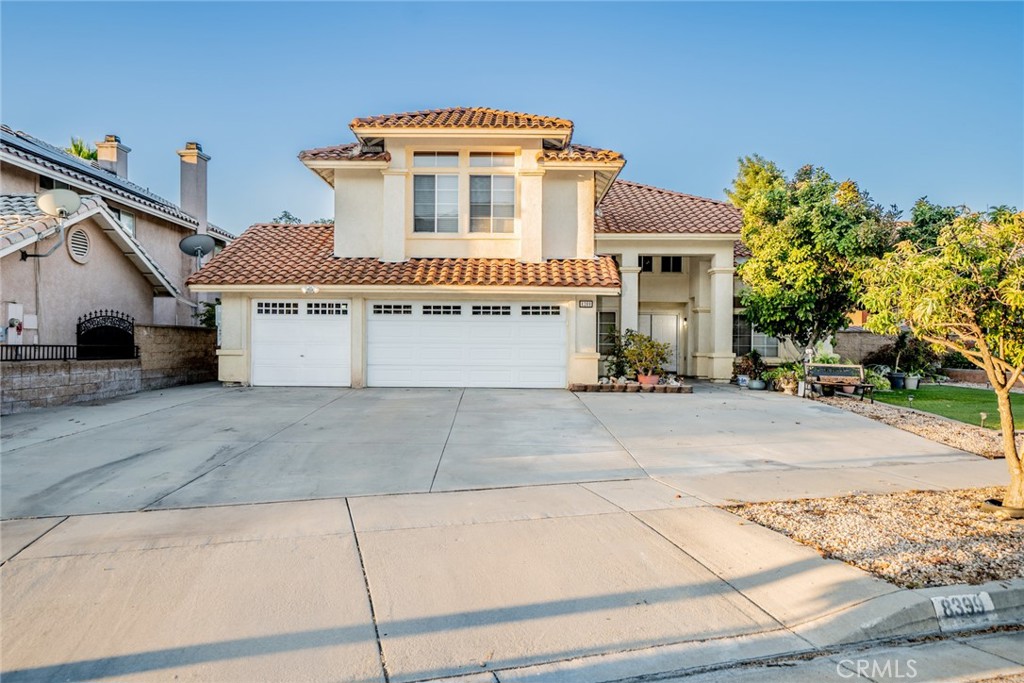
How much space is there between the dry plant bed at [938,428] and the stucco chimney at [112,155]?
26221mm

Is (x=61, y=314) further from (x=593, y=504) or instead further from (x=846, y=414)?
(x=846, y=414)

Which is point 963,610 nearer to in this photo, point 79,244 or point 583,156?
point 583,156

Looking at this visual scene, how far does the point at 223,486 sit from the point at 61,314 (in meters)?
11.1

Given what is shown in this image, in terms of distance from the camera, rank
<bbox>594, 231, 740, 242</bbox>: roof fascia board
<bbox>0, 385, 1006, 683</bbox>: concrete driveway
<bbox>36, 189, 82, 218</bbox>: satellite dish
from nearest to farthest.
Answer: <bbox>0, 385, 1006, 683</bbox>: concrete driveway
<bbox>36, 189, 82, 218</bbox>: satellite dish
<bbox>594, 231, 740, 242</bbox>: roof fascia board

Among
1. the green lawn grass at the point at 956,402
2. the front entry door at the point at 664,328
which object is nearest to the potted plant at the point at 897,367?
the green lawn grass at the point at 956,402

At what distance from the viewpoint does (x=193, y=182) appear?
22.5 m

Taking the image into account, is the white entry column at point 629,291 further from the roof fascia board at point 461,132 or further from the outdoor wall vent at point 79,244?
the outdoor wall vent at point 79,244

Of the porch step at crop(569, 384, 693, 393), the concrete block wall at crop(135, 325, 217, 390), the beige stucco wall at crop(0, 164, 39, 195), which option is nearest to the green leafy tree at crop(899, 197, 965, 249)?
the porch step at crop(569, 384, 693, 393)

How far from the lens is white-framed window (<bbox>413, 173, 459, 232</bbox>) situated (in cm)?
1616

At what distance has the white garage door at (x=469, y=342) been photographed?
614 inches

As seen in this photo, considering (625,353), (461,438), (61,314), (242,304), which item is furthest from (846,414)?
(61,314)

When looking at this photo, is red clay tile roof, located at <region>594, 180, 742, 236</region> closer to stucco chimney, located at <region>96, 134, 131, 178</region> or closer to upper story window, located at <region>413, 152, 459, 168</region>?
upper story window, located at <region>413, 152, 459, 168</region>

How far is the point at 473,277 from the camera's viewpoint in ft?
49.2

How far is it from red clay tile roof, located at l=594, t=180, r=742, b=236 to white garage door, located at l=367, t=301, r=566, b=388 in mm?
4129
